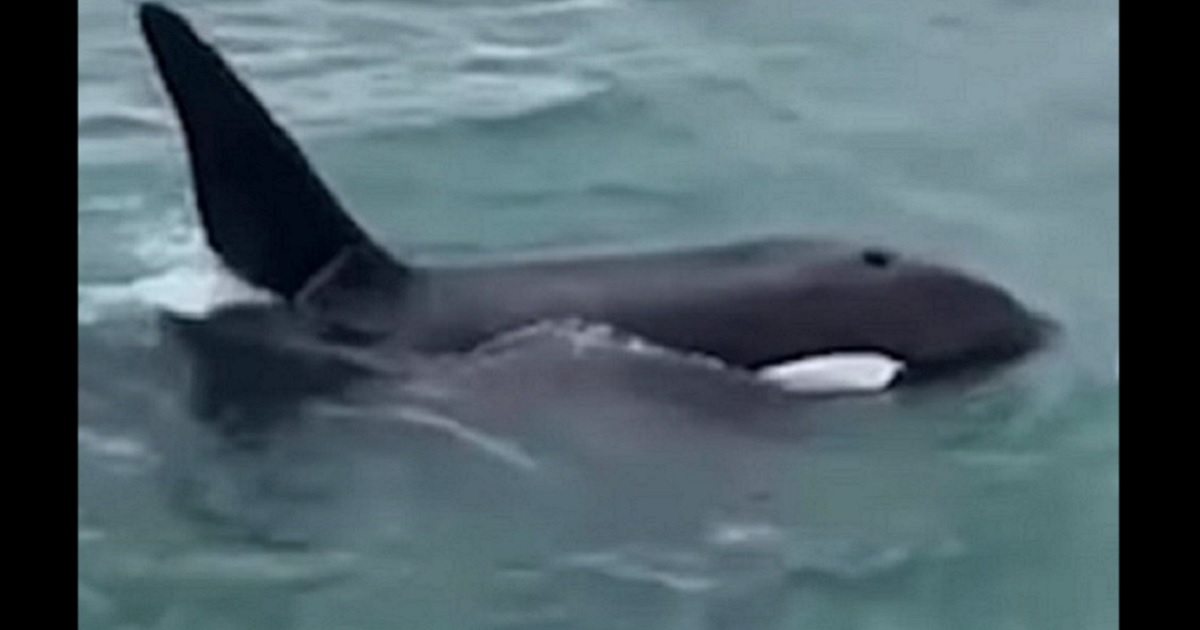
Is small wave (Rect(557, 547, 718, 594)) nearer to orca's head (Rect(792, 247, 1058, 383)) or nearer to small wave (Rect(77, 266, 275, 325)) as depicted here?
orca's head (Rect(792, 247, 1058, 383))

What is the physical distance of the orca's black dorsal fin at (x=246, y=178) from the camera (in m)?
6.90

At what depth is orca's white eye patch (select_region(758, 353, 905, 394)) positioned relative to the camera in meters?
6.75

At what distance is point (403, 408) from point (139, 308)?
130cm

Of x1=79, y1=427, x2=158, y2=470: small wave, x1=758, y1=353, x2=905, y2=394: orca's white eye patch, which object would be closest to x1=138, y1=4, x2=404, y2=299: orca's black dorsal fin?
x1=79, y1=427, x2=158, y2=470: small wave

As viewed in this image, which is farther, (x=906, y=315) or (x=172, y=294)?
(x=172, y=294)

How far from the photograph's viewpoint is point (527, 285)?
22.9 feet

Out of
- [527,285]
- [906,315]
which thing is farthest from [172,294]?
[906,315]

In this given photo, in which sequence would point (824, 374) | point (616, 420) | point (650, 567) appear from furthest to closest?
point (616, 420) < point (824, 374) < point (650, 567)

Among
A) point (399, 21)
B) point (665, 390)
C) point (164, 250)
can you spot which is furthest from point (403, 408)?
point (399, 21)

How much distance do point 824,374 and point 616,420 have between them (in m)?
0.54

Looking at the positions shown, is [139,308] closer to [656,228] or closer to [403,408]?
[403,408]

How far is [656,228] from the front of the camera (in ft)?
29.6

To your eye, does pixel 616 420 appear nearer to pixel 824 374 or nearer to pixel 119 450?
pixel 824 374

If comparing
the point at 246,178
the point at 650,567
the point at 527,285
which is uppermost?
the point at 246,178
